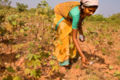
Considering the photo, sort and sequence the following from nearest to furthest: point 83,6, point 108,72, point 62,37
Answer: point 83,6 → point 62,37 → point 108,72

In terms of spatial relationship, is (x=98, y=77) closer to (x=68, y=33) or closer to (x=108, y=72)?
(x=108, y=72)

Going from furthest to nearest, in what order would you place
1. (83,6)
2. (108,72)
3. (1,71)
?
1. (108,72)
2. (1,71)
3. (83,6)

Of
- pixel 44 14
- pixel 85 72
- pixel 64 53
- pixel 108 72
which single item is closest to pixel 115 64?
pixel 108 72

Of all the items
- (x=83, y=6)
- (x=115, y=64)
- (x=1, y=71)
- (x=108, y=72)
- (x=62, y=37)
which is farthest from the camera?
(x=115, y=64)

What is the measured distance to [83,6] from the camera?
232cm

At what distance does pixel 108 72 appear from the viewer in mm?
2928

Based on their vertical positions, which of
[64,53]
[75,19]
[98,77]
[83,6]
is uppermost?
[83,6]

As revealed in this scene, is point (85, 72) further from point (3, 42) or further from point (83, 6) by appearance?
point (3, 42)

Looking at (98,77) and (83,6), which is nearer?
(83,6)

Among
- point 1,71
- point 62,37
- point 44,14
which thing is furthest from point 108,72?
point 1,71

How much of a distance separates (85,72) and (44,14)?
118 centimetres

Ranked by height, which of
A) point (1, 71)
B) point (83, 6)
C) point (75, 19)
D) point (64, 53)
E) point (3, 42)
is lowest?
point (1, 71)

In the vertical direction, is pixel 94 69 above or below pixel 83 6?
below

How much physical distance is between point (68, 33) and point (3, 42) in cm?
147
